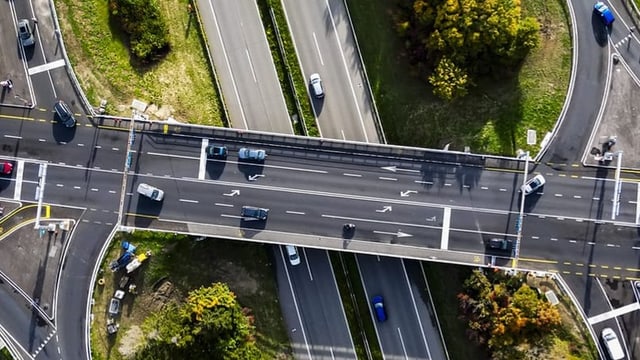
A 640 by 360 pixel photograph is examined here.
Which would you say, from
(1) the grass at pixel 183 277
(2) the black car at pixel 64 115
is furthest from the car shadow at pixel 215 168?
(2) the black car at pixel 64 115

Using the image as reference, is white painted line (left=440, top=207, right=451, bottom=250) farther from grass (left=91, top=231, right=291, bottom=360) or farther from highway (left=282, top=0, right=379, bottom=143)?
grass (left=91, top=231, right=291, bottom=360)

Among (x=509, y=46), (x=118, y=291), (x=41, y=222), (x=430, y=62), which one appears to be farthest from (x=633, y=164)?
(x=41, y=222)

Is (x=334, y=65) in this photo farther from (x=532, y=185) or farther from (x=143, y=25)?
(x=532, y=185)

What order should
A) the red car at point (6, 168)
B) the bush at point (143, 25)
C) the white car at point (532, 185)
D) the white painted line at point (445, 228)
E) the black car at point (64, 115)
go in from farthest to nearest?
the bush at point (143, 25) < the black car at point (64, 115) < the red car at point (6, 168) < the white painted line at point (445, 228) < the white car at point (532, 185)

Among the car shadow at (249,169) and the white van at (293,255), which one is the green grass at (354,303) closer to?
the white van at (293,255)

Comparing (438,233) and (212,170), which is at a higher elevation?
(212,170)

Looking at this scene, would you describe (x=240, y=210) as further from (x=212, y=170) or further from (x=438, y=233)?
(x=438, y=233)

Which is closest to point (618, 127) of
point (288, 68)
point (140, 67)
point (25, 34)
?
point (288, 68)
